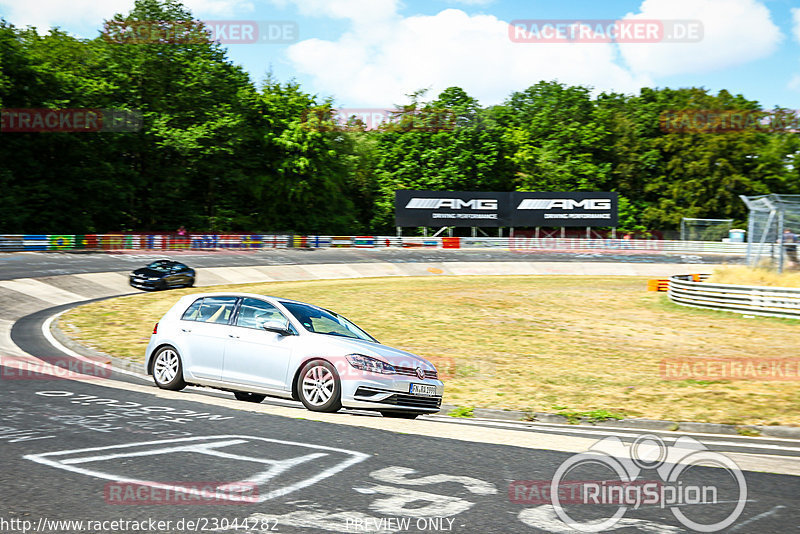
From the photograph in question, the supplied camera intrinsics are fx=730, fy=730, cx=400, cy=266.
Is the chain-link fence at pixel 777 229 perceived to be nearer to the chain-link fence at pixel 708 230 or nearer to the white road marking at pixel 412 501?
the white road marking at pixel 412 501

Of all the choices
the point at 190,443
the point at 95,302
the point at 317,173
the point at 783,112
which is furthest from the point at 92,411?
the point at 783,112

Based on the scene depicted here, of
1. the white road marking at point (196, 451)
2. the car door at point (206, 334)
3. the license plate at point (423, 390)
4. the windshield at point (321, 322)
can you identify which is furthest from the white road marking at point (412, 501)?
the car door at point (206, 334)

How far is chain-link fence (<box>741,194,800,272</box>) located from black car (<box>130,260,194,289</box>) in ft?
77.4

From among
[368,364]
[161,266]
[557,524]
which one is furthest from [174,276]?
[557,524]

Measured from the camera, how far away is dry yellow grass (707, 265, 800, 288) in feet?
86.4

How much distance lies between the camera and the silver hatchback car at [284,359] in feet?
31.6

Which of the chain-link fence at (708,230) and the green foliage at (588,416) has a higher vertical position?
the chain-link fence at (708,230)

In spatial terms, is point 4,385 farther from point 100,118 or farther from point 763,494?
point 100,118

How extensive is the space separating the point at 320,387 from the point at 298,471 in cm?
337

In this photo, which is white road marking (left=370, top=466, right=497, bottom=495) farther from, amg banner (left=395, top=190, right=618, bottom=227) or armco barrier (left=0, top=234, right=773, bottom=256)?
amg banner (left=395, top=190, right=618, bottom=227)

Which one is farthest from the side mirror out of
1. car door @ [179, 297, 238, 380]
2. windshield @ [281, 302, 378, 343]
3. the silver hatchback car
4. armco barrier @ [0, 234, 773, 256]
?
armco barrier @ [0, 234, 773, 256]

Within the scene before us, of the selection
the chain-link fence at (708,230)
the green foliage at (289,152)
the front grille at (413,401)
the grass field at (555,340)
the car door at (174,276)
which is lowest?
the grass field at (555,340)

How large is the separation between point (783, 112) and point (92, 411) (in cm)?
8964

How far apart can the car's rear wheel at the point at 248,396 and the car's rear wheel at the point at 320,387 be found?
1.46 metres
